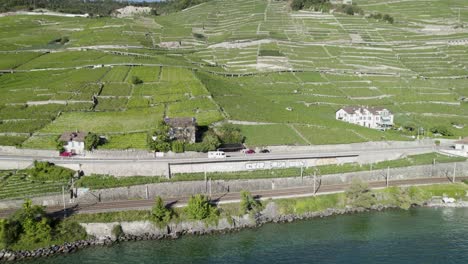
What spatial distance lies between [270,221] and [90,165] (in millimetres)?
23798

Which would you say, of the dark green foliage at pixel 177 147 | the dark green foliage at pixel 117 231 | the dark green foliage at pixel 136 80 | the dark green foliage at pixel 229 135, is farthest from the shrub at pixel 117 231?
the dark green foliage at pixel 136 80

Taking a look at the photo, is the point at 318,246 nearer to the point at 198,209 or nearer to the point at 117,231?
the point at 198,209

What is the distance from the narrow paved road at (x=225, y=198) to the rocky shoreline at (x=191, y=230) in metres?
3.18

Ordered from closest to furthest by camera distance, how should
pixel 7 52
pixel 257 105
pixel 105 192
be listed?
pixel 105 192 < pixel 257 105 < pixel 7 52

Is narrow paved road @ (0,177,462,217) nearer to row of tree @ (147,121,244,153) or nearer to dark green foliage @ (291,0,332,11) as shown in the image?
row of tree @ (147,121,244,153)

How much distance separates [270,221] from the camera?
55562 millimetres

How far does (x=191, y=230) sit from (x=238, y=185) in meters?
10.2

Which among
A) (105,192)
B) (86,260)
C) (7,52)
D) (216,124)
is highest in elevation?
(7,52)

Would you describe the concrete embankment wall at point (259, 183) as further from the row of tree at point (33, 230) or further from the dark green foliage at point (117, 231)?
the dark green foliage at point (117, 231)

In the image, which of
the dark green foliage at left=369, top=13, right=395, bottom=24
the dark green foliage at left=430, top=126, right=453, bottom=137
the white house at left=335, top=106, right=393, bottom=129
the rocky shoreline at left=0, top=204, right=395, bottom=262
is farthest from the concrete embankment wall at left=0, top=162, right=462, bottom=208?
the dark green foliage at left=369, top=13, right=395, bottom=24

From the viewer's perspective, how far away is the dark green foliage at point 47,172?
5850cm

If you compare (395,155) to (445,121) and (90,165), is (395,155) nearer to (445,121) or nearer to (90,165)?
(445,121)

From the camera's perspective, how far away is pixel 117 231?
50.9 meters

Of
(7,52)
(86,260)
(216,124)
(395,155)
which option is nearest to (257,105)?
(216,124)
